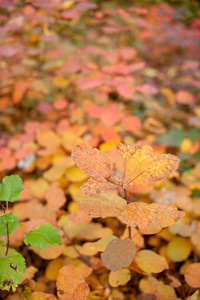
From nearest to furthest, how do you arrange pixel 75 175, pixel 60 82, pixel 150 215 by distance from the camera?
pixel 150 215 → pixel 75 175 → pixel 60 82

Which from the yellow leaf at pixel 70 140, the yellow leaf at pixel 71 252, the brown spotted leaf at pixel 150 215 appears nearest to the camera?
the brown spotted leaf at pixel 150 215

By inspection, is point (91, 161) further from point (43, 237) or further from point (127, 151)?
point (43, 237)

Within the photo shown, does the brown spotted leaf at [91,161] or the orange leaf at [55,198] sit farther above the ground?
the brown spotted leaf at [91,161]

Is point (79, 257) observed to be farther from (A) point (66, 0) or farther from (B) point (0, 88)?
(B) point (0, 88)

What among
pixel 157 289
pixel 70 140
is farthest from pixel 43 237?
pixel 70 140

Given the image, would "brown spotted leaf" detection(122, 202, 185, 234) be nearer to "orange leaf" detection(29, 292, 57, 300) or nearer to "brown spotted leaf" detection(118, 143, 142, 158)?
"brown spotted leaf" detection(118, 143, 142, 158)

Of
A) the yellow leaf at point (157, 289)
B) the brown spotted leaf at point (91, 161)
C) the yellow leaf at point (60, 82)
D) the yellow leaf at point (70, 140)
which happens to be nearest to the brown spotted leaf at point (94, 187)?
the brown spotted leaf at point (91, 161)

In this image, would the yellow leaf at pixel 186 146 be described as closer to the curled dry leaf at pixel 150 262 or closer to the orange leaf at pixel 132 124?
the orange leaf at pixel 132 124
